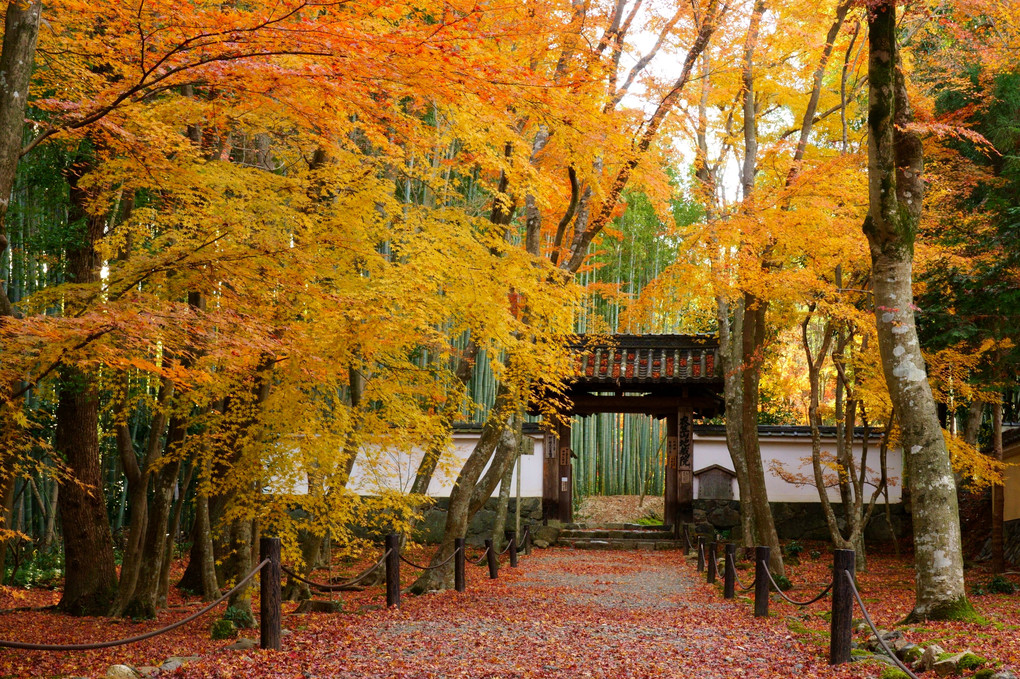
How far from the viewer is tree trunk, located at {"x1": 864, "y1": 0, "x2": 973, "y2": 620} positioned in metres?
5.93

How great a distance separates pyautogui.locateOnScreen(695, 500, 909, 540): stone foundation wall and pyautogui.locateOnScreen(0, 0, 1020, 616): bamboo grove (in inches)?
118

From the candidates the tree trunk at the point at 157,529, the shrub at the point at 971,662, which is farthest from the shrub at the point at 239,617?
the shrub at the point at 971,662

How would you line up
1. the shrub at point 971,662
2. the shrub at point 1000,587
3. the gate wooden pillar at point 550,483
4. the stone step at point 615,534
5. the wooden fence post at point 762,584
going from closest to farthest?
the shrub at point 971,662 < the wooden fence post at point 762,584 < the shrub at point 1000,587 < the stone step at point 615,534 < the gate wooden pillar at point 550,483

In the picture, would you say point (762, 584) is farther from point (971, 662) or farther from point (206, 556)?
point (206, 556)

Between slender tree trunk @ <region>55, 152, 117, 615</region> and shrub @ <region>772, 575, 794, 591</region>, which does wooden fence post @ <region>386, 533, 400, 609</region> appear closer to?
slender tree trunk @ <region>55, 152, 117, 615</region>

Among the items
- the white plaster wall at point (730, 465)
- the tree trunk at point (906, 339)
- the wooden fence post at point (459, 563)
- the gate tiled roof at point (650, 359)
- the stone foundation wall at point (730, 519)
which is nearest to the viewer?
the tree trunk at point (906, 339)

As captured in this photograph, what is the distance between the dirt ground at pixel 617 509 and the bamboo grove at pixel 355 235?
7101 millimetres

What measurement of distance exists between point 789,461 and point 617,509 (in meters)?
5.35

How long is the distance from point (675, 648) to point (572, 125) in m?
4.43

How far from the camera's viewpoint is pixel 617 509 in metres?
19.9

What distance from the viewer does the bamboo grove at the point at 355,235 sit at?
491 centimetres

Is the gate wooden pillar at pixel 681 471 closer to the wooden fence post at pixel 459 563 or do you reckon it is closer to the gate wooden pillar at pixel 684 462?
the gate wooden pillar at pixel 684 462

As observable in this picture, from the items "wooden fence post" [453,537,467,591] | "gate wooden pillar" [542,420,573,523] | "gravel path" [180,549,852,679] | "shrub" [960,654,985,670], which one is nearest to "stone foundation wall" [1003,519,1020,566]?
"gravel path" [180,549,852,679]

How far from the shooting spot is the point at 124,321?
4266mm
